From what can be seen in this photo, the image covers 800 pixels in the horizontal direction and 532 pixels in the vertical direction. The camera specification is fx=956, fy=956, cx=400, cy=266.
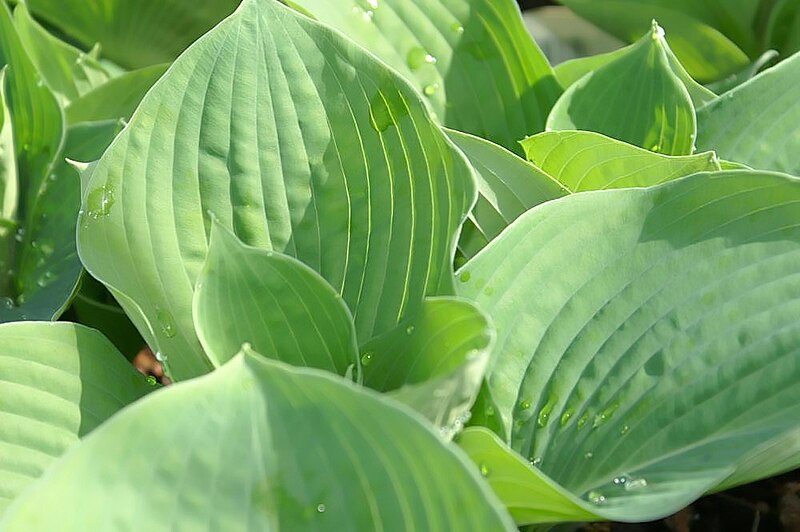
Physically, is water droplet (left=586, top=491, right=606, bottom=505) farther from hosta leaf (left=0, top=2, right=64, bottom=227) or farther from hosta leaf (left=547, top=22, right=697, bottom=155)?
hosta leaf (left=0, top=2, right=64, bottom=227)

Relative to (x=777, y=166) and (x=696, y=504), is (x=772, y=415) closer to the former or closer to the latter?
(x=777, y=166)

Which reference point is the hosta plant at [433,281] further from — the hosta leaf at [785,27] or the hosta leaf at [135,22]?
the hosta leaf at [135,22]

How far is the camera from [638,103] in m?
0.76

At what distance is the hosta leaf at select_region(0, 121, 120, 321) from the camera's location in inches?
30.0

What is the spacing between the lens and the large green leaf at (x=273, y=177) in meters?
0.58

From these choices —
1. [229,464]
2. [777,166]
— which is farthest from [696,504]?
[229,464]

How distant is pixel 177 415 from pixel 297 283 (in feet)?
0.51

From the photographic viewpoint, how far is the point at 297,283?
1.73ft

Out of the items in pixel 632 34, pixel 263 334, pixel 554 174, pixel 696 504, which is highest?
pixel 632 34

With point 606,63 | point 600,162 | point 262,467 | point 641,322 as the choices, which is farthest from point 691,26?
point 262,467

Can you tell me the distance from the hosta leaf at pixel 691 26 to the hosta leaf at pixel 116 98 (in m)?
0.49

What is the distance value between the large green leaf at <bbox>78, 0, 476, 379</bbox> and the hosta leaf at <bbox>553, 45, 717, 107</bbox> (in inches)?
11.1

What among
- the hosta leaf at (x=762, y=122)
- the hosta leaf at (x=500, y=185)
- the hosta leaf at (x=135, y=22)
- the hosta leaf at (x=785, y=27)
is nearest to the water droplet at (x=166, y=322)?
the hosta leaf at (x=500, y=185)

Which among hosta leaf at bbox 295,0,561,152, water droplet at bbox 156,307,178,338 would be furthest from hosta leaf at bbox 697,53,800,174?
water droplet at bbox 156,307,178,338
